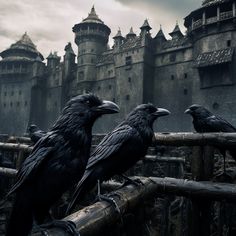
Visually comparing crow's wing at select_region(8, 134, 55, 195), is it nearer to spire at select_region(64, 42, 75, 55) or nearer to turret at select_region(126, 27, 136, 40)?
turret at select_region(126, 27, 136, 40)

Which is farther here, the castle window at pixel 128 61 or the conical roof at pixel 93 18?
the conical roof at pixel 93 18

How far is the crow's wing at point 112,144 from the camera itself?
11.0 feet

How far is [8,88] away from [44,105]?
7.04 m

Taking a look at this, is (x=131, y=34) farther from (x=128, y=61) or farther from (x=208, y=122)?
(x=208, y=122)

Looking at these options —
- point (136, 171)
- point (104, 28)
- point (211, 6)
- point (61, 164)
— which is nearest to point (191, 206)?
point (61, 164)

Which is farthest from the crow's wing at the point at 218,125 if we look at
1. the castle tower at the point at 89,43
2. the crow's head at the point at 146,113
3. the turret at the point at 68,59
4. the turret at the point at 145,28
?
the turret at the point at 68,59

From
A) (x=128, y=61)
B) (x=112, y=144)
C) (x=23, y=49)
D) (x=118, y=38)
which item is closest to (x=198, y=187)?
(x=112, y=144)

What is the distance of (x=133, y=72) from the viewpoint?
31422 mm

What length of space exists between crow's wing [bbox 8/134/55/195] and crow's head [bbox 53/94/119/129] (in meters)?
0.18

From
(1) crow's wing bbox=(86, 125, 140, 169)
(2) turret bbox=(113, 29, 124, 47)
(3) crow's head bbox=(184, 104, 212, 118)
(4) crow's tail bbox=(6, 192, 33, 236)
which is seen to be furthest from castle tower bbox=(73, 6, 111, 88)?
(4) crow's tail bbox=(6, 192, 33, 236)

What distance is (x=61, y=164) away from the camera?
2594 millimetres

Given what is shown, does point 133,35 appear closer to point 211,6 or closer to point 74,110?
point 211,6

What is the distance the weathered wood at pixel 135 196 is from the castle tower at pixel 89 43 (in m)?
32.6

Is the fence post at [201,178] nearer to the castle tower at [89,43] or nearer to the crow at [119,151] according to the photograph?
the crow at [119,151]
